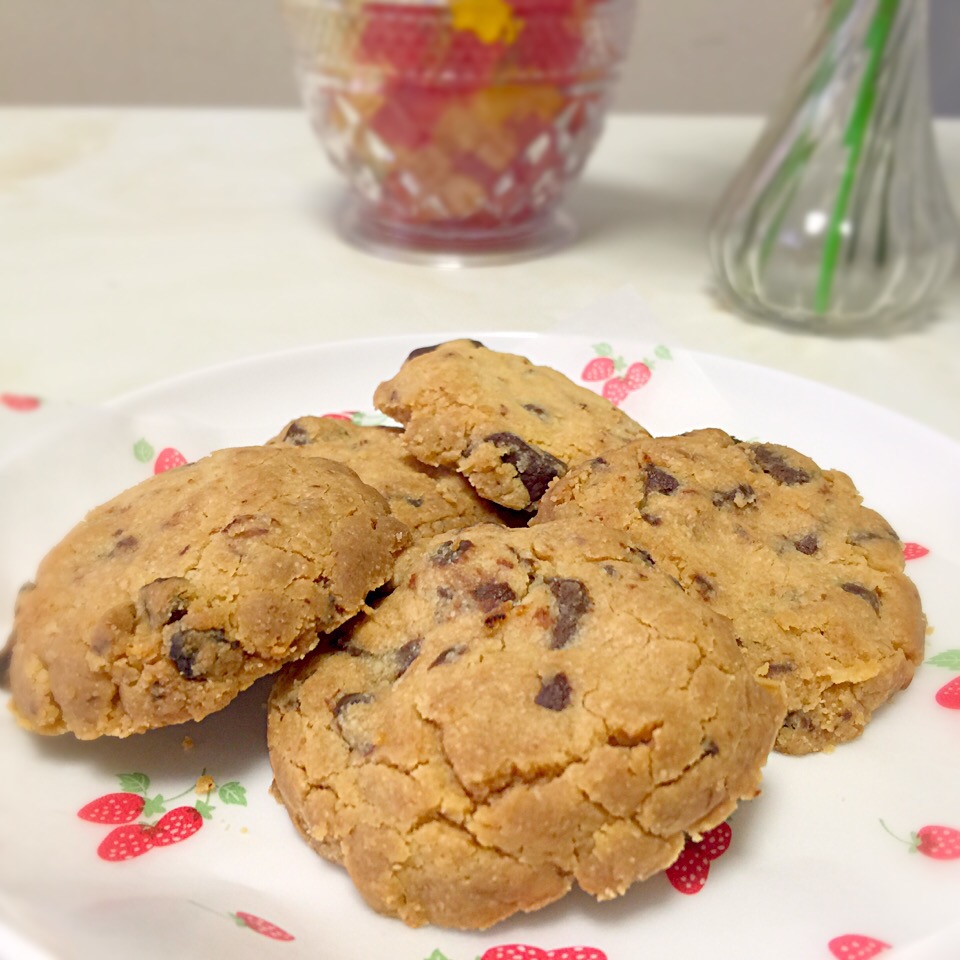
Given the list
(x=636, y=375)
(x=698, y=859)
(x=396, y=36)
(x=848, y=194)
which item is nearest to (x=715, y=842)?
(x=698, y=859)

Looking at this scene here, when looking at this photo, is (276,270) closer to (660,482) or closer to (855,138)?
(855,138)

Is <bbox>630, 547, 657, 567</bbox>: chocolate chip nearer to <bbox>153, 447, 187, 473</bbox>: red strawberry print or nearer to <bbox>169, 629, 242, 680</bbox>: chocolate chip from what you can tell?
<bbox>169, 629, 242, 680</bbox>: chocolate chip

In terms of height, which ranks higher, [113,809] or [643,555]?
[643,555]

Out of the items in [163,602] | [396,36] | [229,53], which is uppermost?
[396,36]

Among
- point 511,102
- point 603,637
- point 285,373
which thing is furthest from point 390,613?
point 511,102

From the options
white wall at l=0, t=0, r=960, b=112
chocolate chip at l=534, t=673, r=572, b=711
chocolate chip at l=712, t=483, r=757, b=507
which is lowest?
white wall at l=0, t=0, r=960, b=112

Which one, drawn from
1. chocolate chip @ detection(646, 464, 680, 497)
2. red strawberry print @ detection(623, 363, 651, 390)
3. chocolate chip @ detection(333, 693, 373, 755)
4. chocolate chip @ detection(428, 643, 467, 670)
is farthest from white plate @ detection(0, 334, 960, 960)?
red strawberry print @ detection(623, 363, 651, 390)

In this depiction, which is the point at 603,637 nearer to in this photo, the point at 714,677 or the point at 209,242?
the point at 714,677
